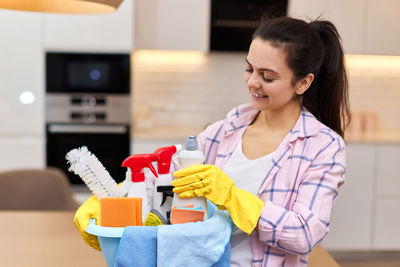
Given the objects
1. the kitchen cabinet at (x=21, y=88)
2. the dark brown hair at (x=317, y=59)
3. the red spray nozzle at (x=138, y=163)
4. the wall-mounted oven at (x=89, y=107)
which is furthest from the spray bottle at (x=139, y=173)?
the kitchen cabinet at (x=21, y=88)

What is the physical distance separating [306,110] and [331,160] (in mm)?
163

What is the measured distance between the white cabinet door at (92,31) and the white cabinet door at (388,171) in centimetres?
175

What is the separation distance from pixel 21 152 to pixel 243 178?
219cm

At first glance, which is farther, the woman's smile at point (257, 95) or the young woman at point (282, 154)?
the woman's smile at point (257, 95)

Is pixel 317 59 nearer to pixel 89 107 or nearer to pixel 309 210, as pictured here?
pixel 309 210

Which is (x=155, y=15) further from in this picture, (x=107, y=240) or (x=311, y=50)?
(x=107, y=240)

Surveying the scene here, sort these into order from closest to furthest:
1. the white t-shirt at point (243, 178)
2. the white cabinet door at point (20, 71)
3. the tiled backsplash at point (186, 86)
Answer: the white t-shirt at point (243, 178), the white cabinet door at point (20, 71), the tiled backsplash at point (186, 86)

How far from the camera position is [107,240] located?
0.82 m

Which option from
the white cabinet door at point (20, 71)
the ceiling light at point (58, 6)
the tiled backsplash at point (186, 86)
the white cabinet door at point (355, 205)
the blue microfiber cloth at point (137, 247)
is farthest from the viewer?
the tiled backsplash at point (186, 86)

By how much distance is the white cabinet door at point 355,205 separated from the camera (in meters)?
3.09

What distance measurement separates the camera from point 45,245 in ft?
4.28

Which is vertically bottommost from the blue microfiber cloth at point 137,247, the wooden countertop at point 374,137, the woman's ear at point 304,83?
the wooden countertop at point 374,137

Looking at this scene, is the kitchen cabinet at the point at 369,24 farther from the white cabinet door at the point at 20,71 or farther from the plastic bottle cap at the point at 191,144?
the white cabinet door at the point at 20,71

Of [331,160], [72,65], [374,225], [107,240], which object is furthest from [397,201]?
[107,240]
